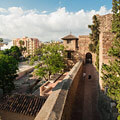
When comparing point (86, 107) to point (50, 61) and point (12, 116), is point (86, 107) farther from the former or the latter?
point (50, 61)

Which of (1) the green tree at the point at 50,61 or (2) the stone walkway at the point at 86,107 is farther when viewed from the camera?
(1) the green tree at the point at 50,61

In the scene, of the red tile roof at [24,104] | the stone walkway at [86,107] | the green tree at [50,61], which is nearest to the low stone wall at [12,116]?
the red tile roof at [24,104]

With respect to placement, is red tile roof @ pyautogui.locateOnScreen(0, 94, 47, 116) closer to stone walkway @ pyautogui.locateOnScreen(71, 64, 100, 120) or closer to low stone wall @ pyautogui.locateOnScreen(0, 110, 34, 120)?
low stone wall @ pyautogui.locateOnScreen(0, 110, 34, 120)

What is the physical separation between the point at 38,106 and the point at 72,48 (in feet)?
47.2

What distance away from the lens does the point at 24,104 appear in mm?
6043

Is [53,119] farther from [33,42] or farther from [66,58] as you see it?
[33,42]

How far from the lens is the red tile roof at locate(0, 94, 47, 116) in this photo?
18.0ft

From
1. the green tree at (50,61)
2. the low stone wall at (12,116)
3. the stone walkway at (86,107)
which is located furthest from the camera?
the green tree at (50,61)

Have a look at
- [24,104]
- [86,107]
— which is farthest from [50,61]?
[86,107]

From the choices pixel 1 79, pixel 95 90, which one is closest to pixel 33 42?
pixel 1 79

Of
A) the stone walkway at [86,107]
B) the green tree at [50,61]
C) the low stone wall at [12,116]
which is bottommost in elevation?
the low stone wall at [12,116]

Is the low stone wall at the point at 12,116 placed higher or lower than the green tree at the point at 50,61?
lower

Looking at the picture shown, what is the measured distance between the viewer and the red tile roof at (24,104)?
548cm

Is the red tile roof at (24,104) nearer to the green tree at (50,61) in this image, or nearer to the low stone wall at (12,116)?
the low stone wall at (12,116)
